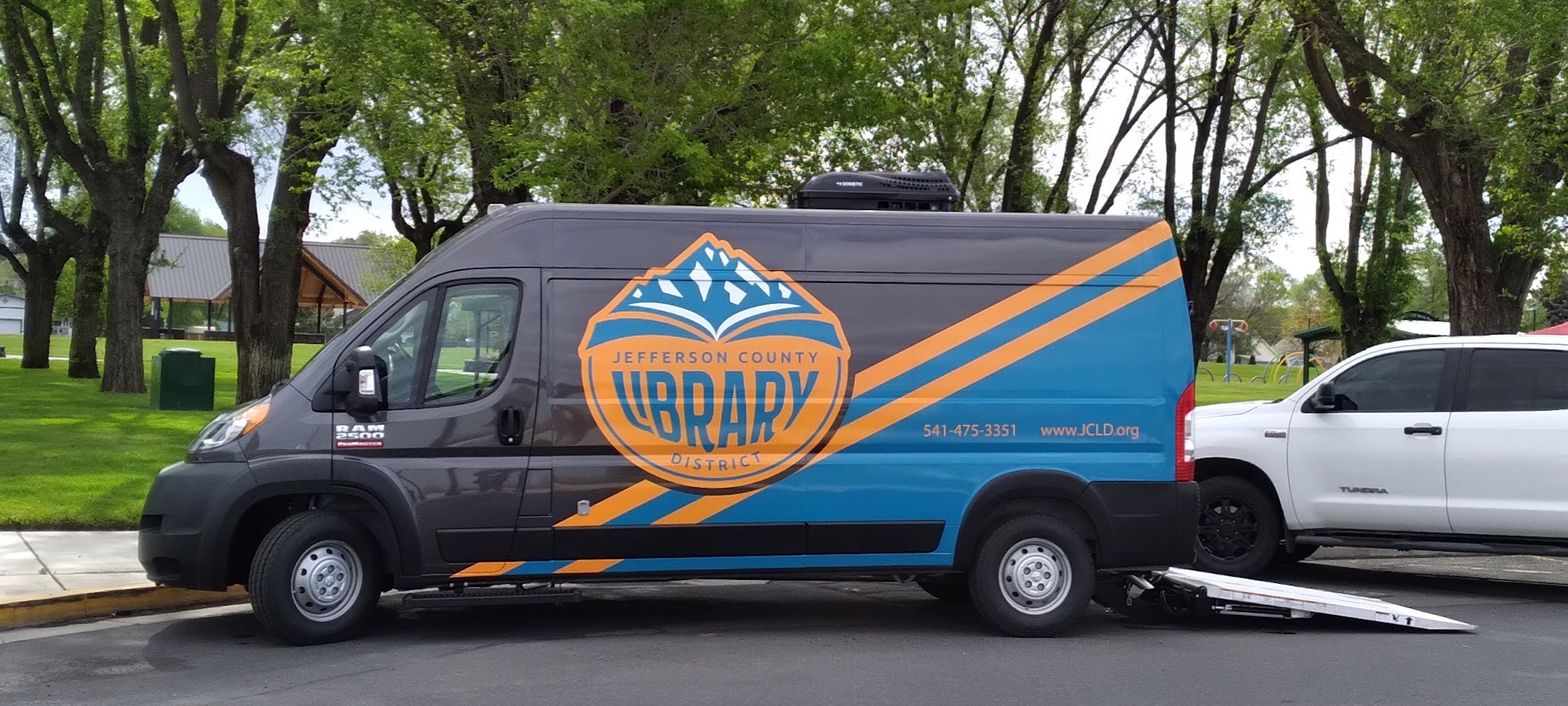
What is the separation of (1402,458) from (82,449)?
1362 centimetres

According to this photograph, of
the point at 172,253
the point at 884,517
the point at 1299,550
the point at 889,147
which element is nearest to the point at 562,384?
the point at 884,517

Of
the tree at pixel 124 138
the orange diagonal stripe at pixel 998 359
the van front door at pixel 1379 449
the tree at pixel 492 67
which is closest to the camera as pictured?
the orange diagonal stripe at pixel 998 359

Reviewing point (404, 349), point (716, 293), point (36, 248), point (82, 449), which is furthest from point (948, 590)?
point (36, 248)

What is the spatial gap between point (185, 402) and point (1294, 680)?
64.5 ft

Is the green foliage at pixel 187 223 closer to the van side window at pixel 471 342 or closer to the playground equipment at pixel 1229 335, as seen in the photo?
the playground equipment at pixel 1229 335

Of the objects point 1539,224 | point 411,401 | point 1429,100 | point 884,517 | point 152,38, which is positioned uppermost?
point 152,38

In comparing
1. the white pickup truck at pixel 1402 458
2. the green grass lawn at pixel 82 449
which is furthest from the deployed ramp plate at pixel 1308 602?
the green grass lawn at pixel 82 449

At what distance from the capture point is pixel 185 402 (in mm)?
22141

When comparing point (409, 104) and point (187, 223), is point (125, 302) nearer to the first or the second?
point (409, 104)

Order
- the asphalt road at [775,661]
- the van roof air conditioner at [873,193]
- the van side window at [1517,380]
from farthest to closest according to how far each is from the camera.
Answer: the van side window at [1517,380]
the van roof air conditioner at [873,193]
the asphalt road at [775,661]

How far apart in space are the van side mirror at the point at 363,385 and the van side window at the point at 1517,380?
24.2ft

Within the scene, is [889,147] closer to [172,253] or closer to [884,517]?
[884,517]

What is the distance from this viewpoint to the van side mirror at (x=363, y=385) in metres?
7.12

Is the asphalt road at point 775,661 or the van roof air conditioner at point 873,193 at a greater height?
the van roof air conditioner at point 873,193
